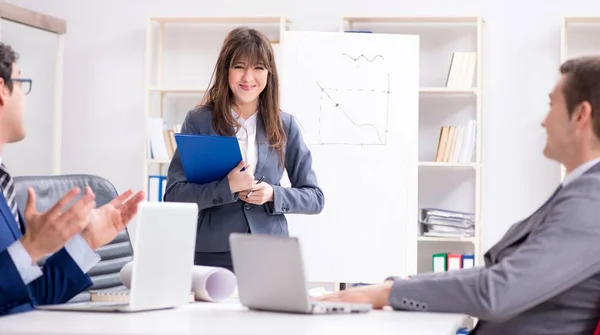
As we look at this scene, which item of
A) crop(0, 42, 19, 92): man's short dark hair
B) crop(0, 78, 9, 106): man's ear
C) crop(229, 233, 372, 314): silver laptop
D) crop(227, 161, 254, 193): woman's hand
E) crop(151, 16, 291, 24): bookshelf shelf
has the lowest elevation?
crop(229, 233, 372, 314): silver laptop

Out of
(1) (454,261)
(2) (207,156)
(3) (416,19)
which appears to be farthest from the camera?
(3) (416,19)

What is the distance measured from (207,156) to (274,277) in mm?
980

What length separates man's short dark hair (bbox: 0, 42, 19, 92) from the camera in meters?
2.17

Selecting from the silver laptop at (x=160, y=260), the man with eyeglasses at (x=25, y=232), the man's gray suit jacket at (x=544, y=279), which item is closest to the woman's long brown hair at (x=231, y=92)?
the man with eyeglasses at (x=25, y=232)

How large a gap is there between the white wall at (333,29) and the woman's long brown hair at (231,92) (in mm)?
2495

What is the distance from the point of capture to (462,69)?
534 cm

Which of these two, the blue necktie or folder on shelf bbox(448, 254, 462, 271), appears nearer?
the blue necktie

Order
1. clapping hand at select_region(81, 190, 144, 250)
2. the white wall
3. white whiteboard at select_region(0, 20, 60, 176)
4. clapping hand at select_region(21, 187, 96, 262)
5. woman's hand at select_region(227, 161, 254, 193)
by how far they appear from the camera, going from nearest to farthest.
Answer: clapping hand at select_region(21, 187, 96, 262)
clapping hand at select_region(81, 190, 144, 250)
woman's hand at select_region(227, 161, 254, 193)
white whiteboard at select_region(0, 20, 60, 176)
the white wall

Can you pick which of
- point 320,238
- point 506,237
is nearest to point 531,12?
point 320,238

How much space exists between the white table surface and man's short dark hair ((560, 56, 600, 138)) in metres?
0.51

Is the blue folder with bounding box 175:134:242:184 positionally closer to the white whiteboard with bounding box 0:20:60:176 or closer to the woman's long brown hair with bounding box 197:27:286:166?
the woman's long brown hair with bounding box 197:27:286:166

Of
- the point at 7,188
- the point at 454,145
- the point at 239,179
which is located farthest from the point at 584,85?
the point at 454,145

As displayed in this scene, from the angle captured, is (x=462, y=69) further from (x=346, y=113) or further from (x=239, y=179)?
(x=239, y=179)

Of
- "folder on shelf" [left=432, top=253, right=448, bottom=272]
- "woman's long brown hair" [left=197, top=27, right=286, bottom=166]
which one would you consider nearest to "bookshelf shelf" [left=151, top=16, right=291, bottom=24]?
"folder on shelf" [left=432, top=253, right=448, bottom=272]
